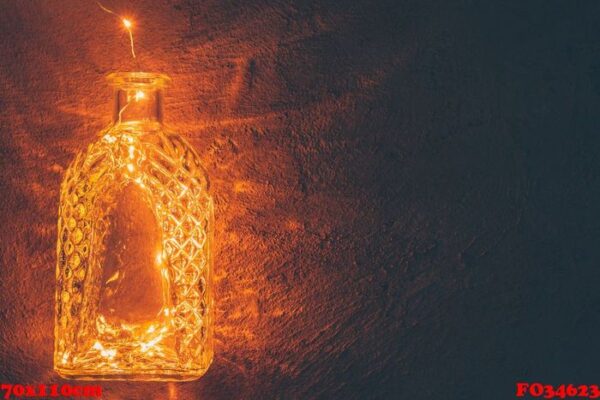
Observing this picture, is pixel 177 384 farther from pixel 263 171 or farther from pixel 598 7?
pixel 598 7

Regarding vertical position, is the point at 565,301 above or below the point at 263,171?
below

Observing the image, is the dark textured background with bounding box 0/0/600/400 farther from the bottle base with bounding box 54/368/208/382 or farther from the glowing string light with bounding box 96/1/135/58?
the bottle base with bounding box 54/368/208/382

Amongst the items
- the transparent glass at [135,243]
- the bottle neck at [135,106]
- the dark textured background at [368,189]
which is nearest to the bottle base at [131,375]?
the transparent glass at [135,243]

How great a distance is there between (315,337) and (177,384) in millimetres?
237

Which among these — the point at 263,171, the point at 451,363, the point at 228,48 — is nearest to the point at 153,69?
the point at 228,48

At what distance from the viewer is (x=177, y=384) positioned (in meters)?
1.14

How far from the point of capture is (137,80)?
1.03m

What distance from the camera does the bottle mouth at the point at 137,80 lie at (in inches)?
40.3

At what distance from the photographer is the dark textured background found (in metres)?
1.13

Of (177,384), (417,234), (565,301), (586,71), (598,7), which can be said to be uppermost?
(598,7)

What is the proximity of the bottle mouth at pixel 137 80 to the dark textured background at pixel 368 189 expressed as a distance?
0.44 ft

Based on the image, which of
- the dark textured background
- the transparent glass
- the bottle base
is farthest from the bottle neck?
the bottle base

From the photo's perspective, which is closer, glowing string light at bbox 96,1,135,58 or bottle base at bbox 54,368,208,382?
bottle base at bbox 54,368,208,382

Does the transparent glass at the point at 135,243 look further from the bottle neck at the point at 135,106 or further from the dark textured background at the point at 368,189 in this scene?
the dark textured background at the point at 368,189
